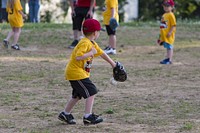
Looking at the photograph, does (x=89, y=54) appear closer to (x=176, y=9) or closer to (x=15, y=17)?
(x=15, y=17)

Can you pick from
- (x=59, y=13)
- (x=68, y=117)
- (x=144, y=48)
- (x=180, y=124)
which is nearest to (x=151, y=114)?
(x=180, y=124)

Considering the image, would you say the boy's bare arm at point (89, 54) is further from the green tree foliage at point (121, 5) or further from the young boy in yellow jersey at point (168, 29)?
the green tree foliage at point (121, 5)

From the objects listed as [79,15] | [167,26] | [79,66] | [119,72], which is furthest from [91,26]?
[79,15]

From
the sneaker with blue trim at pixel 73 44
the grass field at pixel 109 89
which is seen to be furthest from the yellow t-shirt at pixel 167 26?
the sneaker with blue trim at pixel 73 44

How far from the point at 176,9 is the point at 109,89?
23.3 meters

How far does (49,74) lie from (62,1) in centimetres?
2175

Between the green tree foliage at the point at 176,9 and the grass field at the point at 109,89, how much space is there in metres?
15.6

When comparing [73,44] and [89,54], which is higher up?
[89,54]

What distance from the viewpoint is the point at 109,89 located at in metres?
10.9

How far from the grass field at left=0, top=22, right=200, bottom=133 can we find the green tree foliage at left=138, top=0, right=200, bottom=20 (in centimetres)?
1564

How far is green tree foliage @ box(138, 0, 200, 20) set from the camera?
33.5 metres

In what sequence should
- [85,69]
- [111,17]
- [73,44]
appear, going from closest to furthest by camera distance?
[85,69]
[111,17]
[73,44]

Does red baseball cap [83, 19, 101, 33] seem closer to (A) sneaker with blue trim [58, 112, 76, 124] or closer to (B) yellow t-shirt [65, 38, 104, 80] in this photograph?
(B) yellow t-shirt [65, 38, 104, 80]

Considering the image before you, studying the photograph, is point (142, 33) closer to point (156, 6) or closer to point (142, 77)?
point (142, 77)
